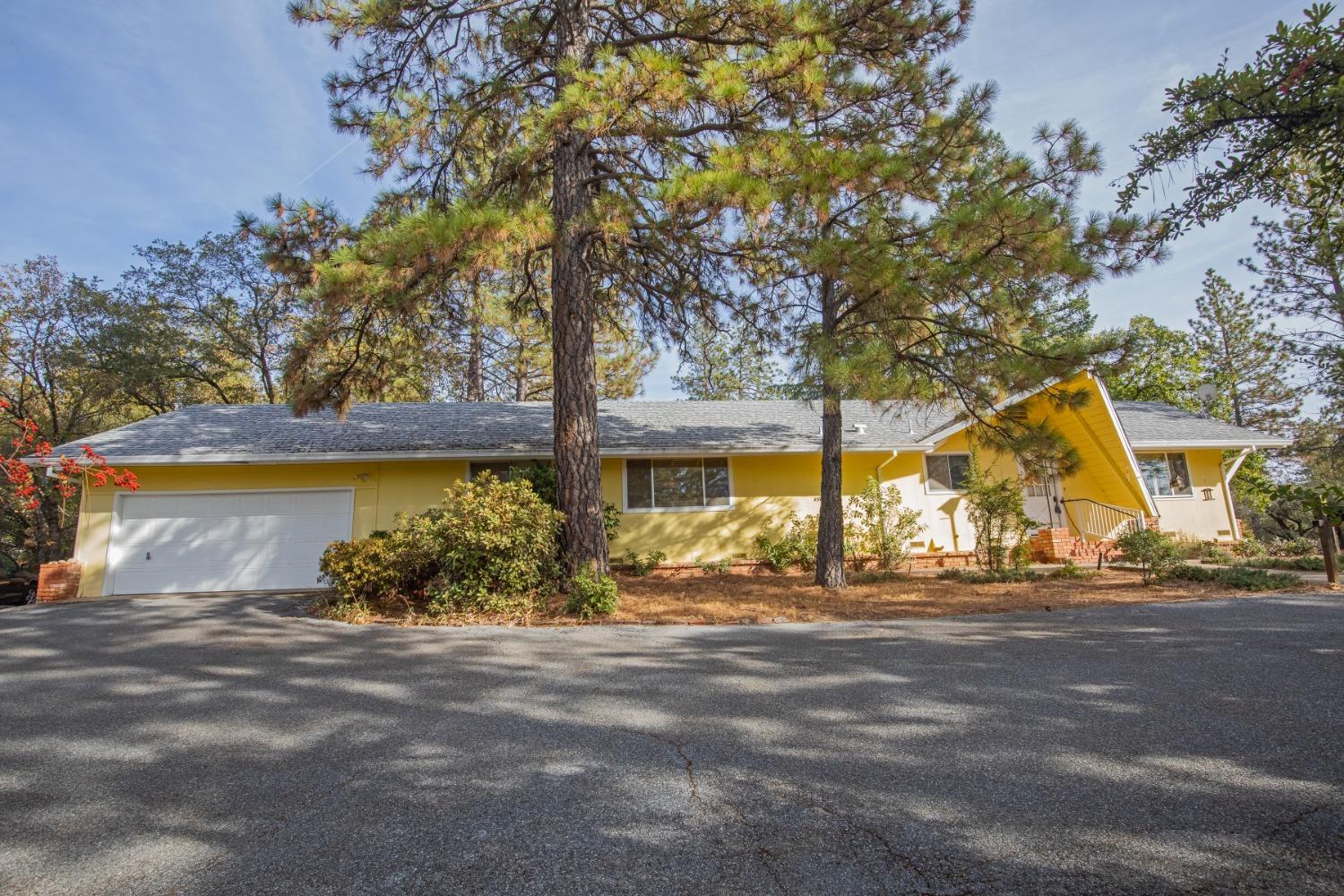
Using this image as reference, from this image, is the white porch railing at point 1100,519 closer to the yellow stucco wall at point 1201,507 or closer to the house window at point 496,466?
the yellow stucco wall at point 1201,507

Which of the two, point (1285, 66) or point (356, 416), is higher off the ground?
point (356, 416)

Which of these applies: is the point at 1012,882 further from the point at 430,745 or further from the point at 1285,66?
the point at 1285,66

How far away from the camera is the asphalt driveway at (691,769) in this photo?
224 centimetres

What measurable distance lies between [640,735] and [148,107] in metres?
11.4

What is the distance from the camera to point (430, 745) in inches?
137

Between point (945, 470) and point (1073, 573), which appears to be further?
point (945, 470)

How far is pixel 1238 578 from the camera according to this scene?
28.6ft

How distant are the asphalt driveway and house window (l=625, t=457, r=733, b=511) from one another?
→ 650cm

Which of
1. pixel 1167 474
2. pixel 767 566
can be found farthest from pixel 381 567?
pixel 1167 474

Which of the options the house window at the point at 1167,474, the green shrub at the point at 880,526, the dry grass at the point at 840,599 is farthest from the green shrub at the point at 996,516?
the house window at the point at 1167,474

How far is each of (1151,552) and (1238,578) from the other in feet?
3.28

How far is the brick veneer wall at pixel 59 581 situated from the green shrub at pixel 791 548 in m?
11.7

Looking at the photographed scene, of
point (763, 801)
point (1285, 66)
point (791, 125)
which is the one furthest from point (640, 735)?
point (791, 125)

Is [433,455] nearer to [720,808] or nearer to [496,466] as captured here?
[496,466]
